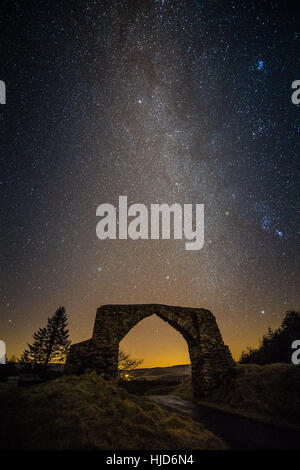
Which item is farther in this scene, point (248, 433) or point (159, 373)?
point (159, 373)

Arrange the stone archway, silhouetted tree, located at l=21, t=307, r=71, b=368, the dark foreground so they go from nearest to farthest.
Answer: the dark foreground, the stone archway, silhouetted tree, located at l=21, t=307, r=71, b=368

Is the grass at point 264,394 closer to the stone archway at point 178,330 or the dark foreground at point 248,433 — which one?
the dark foreground at point 248,433

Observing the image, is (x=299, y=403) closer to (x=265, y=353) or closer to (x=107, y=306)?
(x=107, y=306)

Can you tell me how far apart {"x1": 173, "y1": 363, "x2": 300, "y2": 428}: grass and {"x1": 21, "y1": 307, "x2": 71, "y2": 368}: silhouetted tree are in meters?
35.1

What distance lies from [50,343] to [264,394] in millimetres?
38603

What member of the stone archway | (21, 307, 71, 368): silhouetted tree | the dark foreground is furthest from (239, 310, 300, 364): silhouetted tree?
(21, 307, 71, 368): silhouetted tree

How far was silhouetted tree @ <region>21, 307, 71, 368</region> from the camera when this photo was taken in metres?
36.4

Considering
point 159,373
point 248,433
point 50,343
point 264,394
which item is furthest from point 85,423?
point 159,373

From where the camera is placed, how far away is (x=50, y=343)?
121 ft

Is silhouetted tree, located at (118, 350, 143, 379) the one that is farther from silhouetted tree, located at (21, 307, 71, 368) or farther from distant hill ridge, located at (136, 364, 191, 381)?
distant hill ridge, located at (136, 364, 191, 381)

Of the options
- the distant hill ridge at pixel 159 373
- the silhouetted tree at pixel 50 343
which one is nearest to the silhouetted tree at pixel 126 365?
the silhouetted tree at pixel 50 343

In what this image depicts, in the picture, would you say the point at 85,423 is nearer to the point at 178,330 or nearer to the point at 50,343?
the point at 178,330

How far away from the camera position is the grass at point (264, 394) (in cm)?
666
